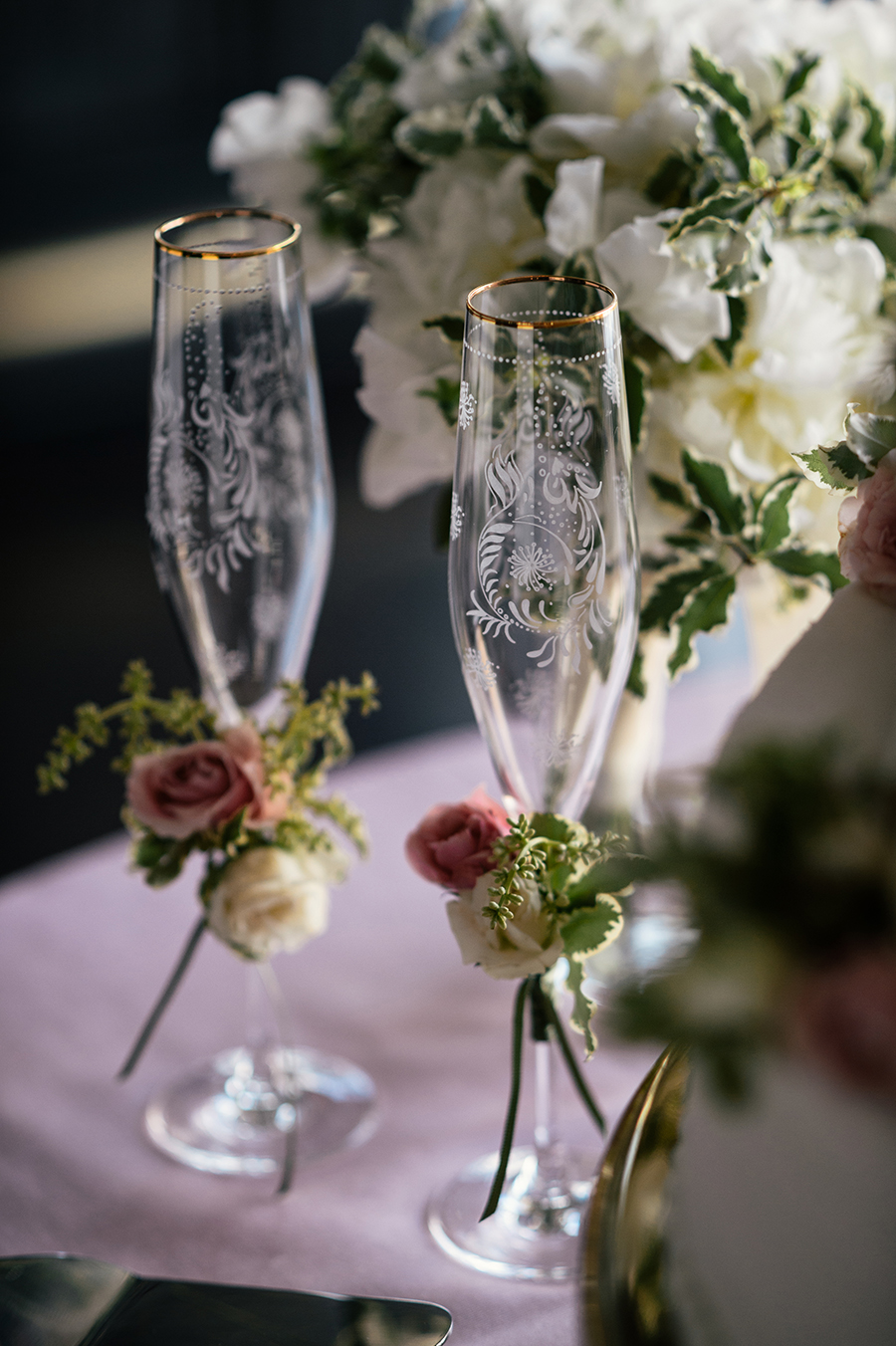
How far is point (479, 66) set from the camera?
87cm

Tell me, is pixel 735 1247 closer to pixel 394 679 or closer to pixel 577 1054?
pixel 577 1054

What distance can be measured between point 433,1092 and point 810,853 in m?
0.59

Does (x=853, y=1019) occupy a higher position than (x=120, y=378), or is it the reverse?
(x=853, y=1019)

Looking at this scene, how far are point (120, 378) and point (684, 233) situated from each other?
3.56 metres

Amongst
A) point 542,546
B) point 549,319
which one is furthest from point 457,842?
point 549,319

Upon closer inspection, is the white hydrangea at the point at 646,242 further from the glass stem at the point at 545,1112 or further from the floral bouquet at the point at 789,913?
the floral bouquet at the point at 789,913

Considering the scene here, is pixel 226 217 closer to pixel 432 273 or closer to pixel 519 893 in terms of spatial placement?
pixel 432 273

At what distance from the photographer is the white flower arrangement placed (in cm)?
76

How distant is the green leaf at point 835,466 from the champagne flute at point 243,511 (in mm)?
318

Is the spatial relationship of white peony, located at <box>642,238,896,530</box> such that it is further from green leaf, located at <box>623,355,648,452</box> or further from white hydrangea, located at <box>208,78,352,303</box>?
white hydrangea, located at <box>208,78,352,303</box>

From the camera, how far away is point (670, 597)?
2.59 feet

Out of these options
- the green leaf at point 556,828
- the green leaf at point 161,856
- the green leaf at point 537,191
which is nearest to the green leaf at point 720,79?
the green leaf at point 537,191

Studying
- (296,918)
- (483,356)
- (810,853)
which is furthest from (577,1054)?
(810,853)

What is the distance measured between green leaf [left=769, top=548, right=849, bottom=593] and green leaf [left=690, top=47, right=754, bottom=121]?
26cm
